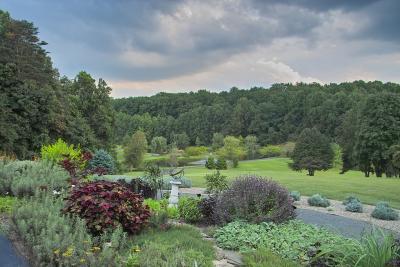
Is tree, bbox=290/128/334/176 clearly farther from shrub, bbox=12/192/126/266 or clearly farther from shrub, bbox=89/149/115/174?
shrub, bbox=12/192/126/266

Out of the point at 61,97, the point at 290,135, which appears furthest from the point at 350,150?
the point at 61,97

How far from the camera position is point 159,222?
23.4 ft

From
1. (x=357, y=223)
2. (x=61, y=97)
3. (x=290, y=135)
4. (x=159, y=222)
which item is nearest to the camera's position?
(x=159, y=222)

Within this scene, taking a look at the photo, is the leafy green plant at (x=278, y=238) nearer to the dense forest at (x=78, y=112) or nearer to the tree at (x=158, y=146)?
the dense forest at (x=78, y=112)

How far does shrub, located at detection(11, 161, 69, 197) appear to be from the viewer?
934 cm

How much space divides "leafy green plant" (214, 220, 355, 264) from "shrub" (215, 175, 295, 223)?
264mm

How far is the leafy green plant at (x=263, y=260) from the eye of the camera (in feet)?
17.0

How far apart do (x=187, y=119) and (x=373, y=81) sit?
115 feet

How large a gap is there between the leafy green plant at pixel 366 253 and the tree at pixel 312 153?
4318 centimetres

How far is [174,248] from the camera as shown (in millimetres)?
5559

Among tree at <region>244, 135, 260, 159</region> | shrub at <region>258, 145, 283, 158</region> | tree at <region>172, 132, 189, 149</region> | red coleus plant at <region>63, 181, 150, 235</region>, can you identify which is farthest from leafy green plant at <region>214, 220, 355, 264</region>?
tree at <region>172, 132, 189, 149</region>

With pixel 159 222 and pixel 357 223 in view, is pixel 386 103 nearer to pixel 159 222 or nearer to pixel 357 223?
pixel 357 223

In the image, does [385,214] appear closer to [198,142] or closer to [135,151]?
[135,151]

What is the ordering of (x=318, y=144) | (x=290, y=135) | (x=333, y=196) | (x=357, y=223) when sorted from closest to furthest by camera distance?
1. (x=357, y=223)
2. (x=333, y=196)
3. (x=318, y=144)
4. (x=290, y=135)
